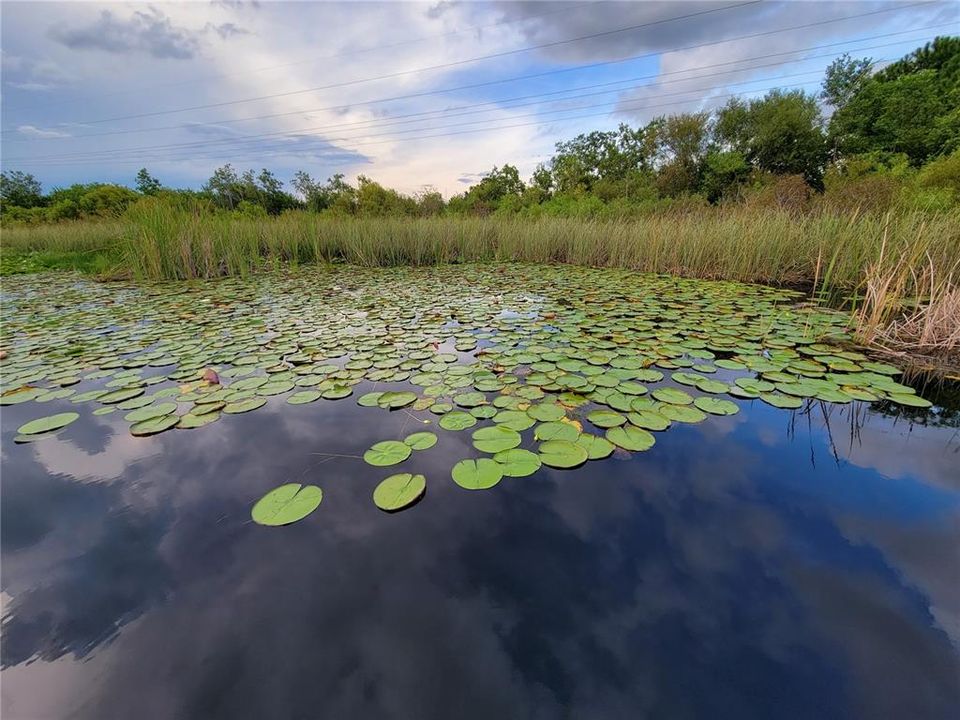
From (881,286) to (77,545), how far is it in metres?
4.54

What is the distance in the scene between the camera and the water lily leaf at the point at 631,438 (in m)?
1.61

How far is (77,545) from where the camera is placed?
1.19 metres

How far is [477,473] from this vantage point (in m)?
1.42

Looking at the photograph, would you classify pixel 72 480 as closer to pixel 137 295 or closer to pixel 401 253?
pixel 137 295

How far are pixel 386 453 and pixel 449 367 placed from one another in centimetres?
91

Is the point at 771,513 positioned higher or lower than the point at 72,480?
lower

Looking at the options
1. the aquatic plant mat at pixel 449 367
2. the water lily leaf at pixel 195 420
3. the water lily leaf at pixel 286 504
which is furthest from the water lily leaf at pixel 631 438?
the water lily leaf at pixel 195 420

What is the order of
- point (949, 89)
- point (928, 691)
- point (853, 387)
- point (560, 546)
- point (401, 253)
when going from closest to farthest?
1. point (928, 691)
2. point (560, 546)
3. point (853, 387)
4. point (401, 253)
5. point (949, 89)

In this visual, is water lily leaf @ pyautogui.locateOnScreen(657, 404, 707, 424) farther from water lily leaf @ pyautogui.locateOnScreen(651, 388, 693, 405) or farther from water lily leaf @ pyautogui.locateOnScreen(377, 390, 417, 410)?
water lily leaf @ pyautogui.locateOnScreen(377, 390, 417, 410)

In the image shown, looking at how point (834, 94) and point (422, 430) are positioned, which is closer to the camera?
point (422, 430)

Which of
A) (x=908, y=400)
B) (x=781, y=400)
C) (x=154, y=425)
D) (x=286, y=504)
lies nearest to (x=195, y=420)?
(x=154, y=425)

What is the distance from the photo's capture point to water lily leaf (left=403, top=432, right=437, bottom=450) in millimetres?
1616

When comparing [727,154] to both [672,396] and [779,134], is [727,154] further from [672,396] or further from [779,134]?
[672,396]

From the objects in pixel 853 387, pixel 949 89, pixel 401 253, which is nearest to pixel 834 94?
pixel 949 89
